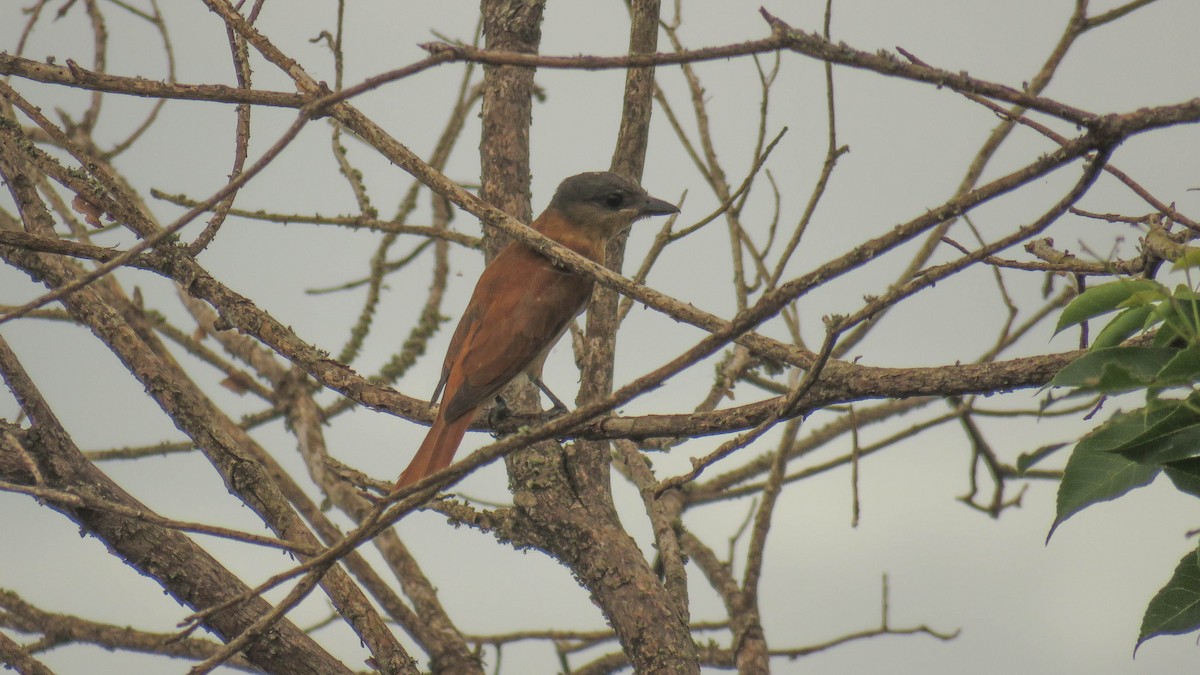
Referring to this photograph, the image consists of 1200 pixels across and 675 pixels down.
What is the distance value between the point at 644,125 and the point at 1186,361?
2.54 metres

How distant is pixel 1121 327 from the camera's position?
1.75m

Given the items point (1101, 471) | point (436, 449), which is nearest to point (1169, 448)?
point (1101, 471)

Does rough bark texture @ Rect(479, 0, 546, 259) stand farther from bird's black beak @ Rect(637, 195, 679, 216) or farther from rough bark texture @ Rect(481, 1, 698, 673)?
bird's black beak @ Rect(637, 195, 679, 216)

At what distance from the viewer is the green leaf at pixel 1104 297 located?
5.49 feet

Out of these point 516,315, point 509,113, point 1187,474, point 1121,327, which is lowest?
point 1187,474

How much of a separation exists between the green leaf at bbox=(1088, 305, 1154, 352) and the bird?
1.73 meters

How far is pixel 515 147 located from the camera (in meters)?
3.96

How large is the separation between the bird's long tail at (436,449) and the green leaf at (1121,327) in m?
1.85

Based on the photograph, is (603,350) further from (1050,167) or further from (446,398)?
(1050,167)

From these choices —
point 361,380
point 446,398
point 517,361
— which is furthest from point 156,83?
point 517,361

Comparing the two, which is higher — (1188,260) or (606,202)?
(606,202)

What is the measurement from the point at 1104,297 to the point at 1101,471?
0.26 meters

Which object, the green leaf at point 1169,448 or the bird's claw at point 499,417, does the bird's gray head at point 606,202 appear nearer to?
the bird's claw at point 499,417

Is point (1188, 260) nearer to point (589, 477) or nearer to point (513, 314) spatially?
point (589, 477)
